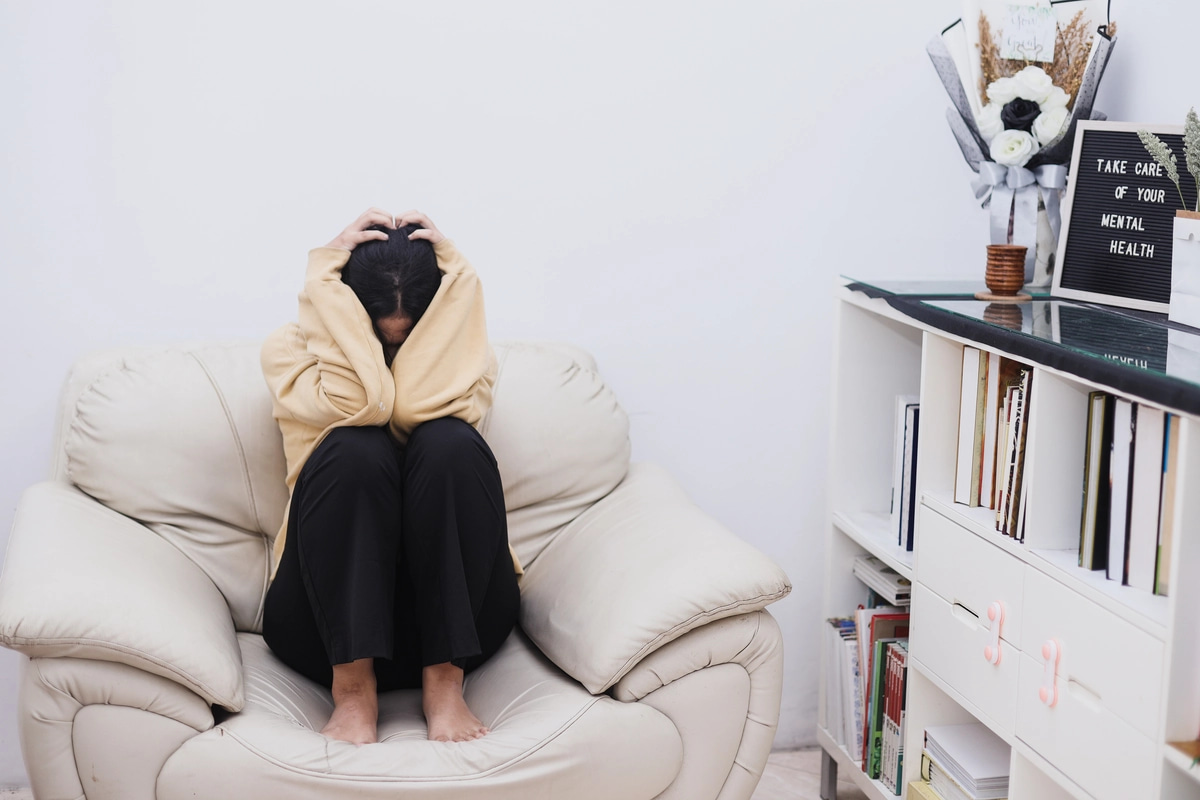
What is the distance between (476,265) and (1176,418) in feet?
4.35

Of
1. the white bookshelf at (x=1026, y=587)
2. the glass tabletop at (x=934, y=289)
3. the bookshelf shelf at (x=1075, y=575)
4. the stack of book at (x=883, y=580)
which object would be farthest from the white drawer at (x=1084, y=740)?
the glass tabletop at (x=934, y=289)

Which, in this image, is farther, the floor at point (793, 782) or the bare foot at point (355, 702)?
→ the floor at point (793, 782)

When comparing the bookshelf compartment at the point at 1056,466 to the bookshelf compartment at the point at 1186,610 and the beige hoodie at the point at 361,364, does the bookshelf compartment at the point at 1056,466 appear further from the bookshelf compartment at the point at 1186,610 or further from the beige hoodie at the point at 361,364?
the beige hoodie at the point at 361,364

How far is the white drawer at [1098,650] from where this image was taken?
1.21 metres

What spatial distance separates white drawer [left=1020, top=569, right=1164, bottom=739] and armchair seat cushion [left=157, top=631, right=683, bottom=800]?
52 centimetres

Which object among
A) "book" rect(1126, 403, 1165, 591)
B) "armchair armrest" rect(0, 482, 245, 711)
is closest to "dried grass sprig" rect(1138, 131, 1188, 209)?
"book" rect(1126, 403, 1165, 591)

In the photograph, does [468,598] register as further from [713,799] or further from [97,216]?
[97,216]

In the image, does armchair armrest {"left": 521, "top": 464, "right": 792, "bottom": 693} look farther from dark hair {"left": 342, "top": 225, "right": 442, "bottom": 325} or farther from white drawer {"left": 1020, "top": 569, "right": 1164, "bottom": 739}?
dark hair {"left": 342, "top": 225, "right": 442, "bottom": 325}

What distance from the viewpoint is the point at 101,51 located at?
1.97 meters

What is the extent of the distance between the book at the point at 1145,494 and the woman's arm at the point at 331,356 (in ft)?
3.36

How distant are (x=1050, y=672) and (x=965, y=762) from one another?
35 cm

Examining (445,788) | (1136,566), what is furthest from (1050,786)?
(445,788)

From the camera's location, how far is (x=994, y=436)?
163cm

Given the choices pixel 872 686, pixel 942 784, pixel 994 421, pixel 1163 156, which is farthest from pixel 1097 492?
pixel 872 686
